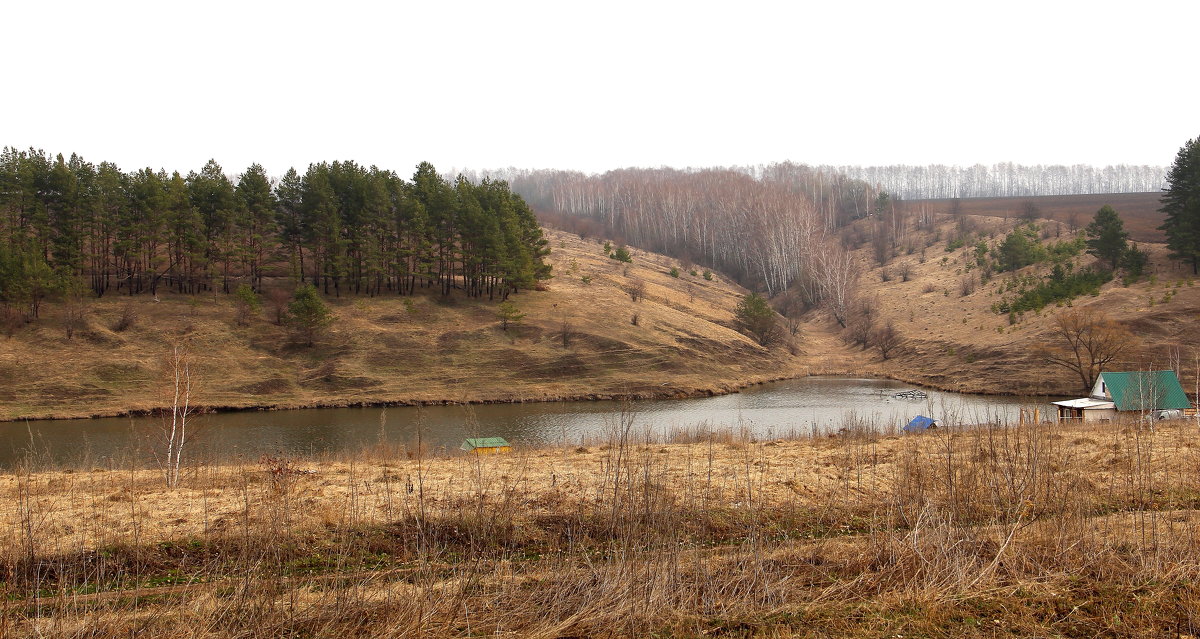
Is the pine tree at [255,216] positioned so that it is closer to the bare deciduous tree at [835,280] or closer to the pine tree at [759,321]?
the pine tree at [759,321]

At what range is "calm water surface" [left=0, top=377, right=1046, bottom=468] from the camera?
29766 mm

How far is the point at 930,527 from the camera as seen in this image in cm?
932

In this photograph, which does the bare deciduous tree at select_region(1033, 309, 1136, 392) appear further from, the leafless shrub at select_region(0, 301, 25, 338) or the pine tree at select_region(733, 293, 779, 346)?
the leafless shrub at select_region(0, 301, 25, 338)

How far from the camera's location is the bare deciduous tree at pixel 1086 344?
160 feet

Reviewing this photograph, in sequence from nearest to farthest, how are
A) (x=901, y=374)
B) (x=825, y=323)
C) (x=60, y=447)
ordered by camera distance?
(x=60, y=447), (x=901, y=374), (x=825, y=323)

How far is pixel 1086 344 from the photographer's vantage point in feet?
162

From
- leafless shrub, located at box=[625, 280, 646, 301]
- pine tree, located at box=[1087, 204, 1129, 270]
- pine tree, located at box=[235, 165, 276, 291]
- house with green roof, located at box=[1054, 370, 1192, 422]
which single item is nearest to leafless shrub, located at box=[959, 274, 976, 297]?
pine tree, located at box=[1087, 204, 1129, 270]

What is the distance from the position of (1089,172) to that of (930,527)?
686 ft

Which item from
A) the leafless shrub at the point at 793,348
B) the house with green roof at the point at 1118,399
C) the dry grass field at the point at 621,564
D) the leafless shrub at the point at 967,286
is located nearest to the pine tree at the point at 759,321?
the leafless shrub at the point at 793,348

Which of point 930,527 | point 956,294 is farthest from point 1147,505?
point 956,294

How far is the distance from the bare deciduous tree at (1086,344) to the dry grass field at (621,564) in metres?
40.8

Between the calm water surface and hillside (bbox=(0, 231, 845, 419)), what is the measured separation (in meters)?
2.70

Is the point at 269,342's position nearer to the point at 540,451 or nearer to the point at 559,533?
the point at 540,451

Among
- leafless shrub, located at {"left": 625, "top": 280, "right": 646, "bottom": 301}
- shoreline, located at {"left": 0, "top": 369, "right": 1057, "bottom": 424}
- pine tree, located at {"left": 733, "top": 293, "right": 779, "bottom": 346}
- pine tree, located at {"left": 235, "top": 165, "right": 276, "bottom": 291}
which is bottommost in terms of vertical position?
shoreline, located at {"left": 0, "top": 369, "right": 1057, "bottom": 424}
